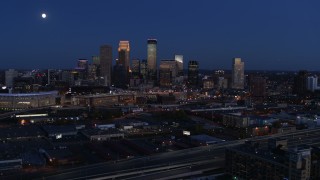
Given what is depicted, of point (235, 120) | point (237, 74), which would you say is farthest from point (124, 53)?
point (235, 120)

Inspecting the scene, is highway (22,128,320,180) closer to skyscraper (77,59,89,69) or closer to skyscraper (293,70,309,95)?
skyscraper (293,70,309,95)

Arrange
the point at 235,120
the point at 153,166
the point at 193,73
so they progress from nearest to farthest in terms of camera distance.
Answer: the point at 153,166, the point at 235,120, the point at 193,73

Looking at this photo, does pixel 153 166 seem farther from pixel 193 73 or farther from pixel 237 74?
pixel 237 74

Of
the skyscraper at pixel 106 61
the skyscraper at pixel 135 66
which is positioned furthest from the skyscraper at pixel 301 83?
the skyscraper at pixel 135 66

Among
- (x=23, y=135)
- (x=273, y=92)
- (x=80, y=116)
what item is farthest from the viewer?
(x=273, y=92)

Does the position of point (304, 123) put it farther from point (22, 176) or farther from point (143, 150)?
point (22, 176)

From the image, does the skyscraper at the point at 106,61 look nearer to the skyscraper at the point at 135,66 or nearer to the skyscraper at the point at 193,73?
the skyscraper at the point at 135,66

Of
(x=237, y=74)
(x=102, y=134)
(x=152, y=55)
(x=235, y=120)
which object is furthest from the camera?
(x=152, y=55)

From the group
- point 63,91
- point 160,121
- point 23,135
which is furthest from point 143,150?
point 63,91
